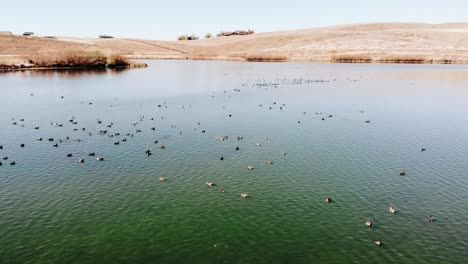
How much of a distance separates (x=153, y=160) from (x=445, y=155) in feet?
116

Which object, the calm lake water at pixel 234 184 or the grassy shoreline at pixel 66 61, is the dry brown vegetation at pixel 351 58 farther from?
the calm lake water at pixel 234 184

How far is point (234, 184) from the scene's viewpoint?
35.3 meters

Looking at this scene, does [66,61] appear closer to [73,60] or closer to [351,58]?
[73,60]

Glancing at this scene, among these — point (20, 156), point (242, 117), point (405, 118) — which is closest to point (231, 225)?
point (20, 156)

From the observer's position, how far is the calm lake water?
2475 centimetres

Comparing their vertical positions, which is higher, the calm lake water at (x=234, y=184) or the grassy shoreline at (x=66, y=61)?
the grassy shoreline at (x=66, y=61)

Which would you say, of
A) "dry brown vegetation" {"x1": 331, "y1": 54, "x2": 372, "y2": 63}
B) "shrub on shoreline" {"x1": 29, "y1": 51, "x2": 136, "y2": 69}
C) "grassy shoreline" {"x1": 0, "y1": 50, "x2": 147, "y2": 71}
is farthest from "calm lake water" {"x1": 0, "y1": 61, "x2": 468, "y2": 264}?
"dry brown vegetation" {"x1": 331, "y1": 54, "x2": 372, "y2": 63}

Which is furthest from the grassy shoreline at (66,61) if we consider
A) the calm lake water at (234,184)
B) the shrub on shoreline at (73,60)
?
the calm lake water at (234,184)

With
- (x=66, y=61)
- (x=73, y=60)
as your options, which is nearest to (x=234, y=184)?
(x=73, y=60)

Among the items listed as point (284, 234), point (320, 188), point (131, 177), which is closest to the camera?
point (284, 234)

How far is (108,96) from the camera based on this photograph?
87.4 meters

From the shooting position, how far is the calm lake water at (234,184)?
24750 millimetres

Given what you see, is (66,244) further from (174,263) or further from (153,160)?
(153,160)

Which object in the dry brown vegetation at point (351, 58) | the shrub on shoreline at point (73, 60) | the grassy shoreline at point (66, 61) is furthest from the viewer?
the dry brown vegetation at point (351, 58)
